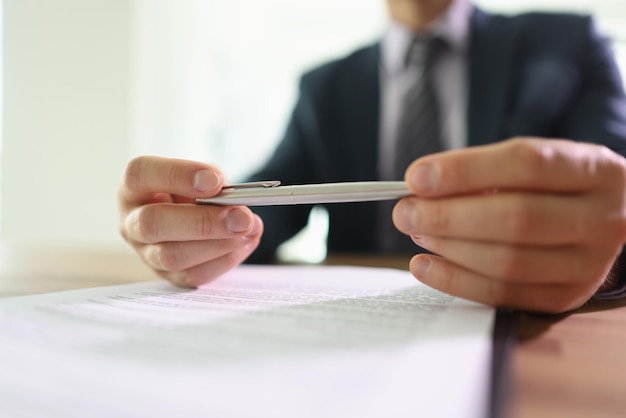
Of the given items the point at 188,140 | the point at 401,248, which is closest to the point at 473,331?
the point at 401,248

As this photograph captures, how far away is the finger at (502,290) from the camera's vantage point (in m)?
0.23

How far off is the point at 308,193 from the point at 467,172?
0.26ft

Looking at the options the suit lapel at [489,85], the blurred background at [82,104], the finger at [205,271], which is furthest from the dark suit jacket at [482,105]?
the blurred background at [82,104]

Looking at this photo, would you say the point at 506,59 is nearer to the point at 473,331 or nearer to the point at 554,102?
the point at 554,102

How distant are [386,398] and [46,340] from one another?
140mm

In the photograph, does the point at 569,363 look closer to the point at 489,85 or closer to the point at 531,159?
the point at 531,159

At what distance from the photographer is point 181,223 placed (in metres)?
0.32

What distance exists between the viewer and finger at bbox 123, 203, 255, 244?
31 cm

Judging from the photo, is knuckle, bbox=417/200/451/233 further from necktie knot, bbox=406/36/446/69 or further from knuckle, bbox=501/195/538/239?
necktie knot, bbox=406/36/446/69

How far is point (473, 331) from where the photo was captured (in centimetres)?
19

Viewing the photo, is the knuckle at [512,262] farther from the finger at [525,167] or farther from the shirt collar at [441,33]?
the shirt collar at [441,33]

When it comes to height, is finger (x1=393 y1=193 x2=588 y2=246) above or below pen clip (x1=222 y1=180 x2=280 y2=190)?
below

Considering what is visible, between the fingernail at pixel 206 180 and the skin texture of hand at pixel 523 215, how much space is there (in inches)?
4.7

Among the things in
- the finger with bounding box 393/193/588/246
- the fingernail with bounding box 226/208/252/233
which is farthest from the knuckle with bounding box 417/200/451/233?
the fingernail with bounding box 226/208/252/233
